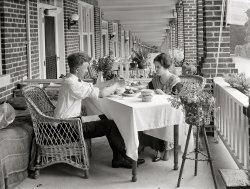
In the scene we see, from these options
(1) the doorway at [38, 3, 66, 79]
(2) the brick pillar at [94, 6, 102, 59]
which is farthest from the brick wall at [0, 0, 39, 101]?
(2) the brick pillar at [94, 6, 102, 59]

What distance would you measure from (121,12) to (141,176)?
13.0 m

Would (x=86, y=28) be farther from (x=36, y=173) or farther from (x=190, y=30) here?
(x=36, y=173)

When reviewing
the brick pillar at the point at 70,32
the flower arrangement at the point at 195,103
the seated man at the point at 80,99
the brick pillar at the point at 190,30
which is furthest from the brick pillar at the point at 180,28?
the flower arrangement at the point at 195,103

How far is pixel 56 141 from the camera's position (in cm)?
503

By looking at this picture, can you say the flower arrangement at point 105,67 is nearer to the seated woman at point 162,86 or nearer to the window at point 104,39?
the seated woman at point 162,86

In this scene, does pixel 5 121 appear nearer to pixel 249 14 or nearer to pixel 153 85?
pixel 153 85

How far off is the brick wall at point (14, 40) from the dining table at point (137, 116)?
6.31 ft

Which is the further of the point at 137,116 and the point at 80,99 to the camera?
the point at 80,99

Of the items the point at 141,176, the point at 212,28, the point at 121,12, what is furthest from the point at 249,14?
the point at 121,12

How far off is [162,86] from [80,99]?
117 centimetres

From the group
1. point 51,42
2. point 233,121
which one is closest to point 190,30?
point 51,42

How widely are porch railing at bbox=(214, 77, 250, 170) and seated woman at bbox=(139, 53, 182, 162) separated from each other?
678mm

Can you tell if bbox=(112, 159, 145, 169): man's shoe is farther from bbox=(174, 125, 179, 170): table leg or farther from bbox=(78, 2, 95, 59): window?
bbox=(78, 2, 95, 59): window

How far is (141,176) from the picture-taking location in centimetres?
498
